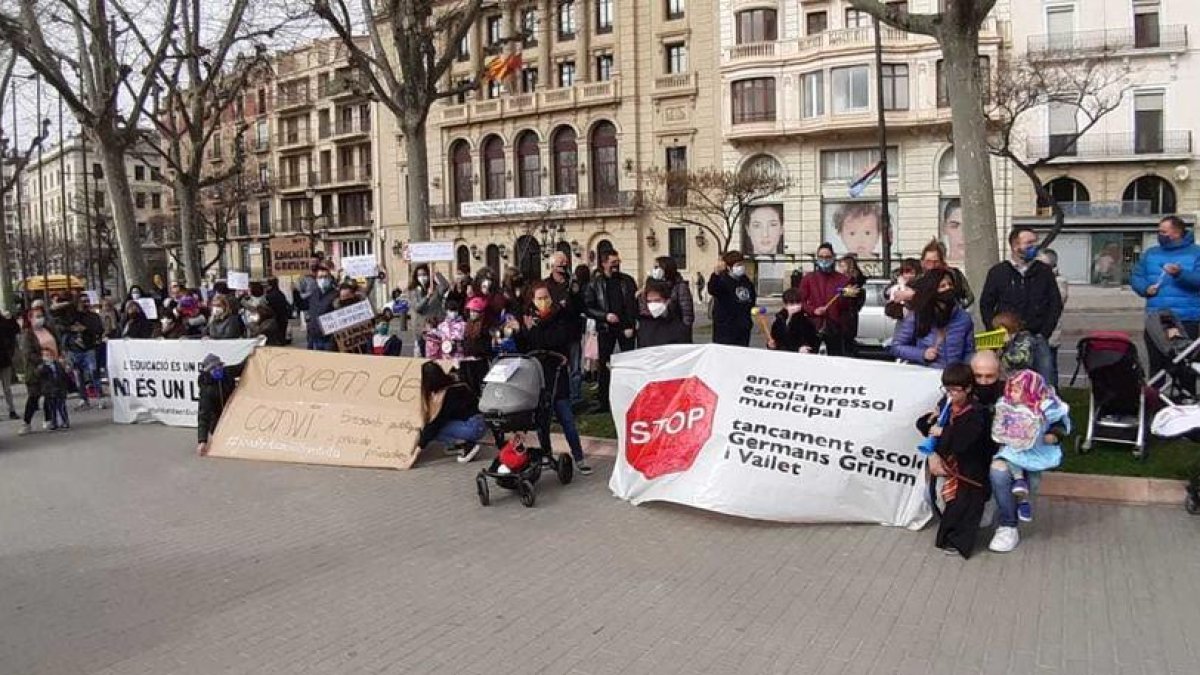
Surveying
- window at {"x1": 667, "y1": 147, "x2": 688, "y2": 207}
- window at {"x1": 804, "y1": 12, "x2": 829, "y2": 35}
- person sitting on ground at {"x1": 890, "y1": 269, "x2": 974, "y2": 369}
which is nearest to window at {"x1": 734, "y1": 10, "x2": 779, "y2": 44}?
window at {"x1": 804, "y1": 12, "x2": 829, "y2": 35}

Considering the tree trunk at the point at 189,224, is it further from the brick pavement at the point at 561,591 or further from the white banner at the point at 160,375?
the brick pavement at the point at 561,591

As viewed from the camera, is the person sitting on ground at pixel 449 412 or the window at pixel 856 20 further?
the window at pixel 856 20

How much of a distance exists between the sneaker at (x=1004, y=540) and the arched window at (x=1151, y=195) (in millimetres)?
41202

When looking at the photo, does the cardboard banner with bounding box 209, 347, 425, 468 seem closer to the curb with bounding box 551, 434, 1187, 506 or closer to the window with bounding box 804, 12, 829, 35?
the curb with bounding box 551, 434, 1187, 506

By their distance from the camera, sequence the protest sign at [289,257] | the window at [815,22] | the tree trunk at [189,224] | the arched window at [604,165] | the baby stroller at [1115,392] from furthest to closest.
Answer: the arched window at [604,165]
the window at [815,22]
the tree trunk at [189,224]
the protest sign at [289,257]
the baby stroller at [1115,392]

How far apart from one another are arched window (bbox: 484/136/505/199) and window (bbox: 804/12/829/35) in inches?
814

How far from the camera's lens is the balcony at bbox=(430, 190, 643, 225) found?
5197cm

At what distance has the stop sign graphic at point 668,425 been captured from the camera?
7.24 meters

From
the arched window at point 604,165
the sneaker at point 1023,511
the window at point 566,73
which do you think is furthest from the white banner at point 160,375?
the window at point 566,73

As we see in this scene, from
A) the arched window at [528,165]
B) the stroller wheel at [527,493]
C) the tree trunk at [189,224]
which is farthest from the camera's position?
the arched window at [528,165]

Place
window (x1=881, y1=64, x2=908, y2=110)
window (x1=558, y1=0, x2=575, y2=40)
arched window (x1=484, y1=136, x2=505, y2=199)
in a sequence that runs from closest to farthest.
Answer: window (x1=881, y1=64, x2=908, y2=110), window (x1=558, y1=0, x2=575, y2=40), arched window (x1=484, y1=136, x2=505, y2=199)

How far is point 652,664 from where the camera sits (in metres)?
4.46

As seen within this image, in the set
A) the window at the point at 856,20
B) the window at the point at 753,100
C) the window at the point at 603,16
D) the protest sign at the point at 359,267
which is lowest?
the protest sign at the point at 359,267

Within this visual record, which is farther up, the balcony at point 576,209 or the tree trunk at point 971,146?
the balcony at point 576,209
